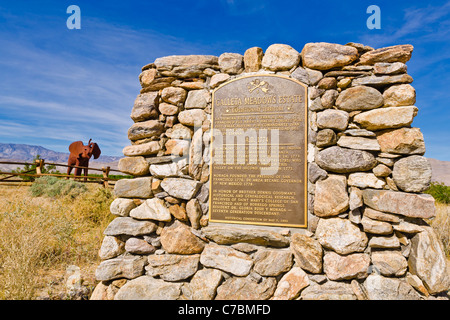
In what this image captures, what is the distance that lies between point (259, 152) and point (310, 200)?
874 mm

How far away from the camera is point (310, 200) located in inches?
119

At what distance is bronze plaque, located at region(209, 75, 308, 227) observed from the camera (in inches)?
122

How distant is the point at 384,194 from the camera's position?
2.70 m

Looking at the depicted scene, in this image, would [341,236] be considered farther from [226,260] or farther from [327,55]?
[327,55]

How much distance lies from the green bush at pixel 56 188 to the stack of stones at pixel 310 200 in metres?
6.39

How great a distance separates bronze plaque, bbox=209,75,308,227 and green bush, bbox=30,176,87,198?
7.39 metres

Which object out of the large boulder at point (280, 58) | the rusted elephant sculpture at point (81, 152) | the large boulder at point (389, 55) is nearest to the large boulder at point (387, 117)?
the large boulder at point (389, 55)

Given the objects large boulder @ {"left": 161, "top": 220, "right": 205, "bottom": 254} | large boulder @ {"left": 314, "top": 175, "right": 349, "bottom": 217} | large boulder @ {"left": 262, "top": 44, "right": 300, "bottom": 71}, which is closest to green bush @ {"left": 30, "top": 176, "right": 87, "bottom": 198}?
large boulder @ {"left": 161, "top": 220, "right": 205, "bottom": 254}

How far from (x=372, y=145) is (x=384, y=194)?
57 cm

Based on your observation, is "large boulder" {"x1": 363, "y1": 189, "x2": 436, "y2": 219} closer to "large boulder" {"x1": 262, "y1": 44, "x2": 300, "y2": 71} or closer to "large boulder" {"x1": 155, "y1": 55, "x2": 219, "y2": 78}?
"large boulder" {"x1": 262, "y1": 44, "x2": 300, "y2": 71}

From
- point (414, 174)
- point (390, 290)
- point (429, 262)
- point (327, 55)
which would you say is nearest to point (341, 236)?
point (390, 290)
